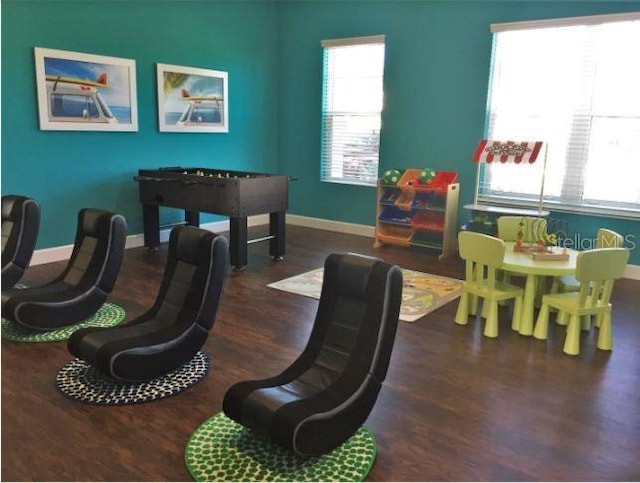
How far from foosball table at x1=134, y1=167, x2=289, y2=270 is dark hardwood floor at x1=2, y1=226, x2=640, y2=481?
3.65 ft

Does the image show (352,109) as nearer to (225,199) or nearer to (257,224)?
(257,224)

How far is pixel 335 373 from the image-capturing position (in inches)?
100

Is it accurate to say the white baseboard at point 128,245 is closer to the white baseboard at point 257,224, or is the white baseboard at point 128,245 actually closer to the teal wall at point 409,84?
the white baseboard at point 257,224

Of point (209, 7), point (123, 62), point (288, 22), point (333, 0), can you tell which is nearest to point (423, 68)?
point (333, 0)

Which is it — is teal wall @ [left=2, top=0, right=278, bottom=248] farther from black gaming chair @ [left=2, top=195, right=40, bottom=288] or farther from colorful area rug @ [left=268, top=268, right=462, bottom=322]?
colorful area rug @ [left=268, top=268, right=462, bottom=322]

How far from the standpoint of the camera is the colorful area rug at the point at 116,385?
2840 mm

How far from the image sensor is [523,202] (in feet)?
19.4

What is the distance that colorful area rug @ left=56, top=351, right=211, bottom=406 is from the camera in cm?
284

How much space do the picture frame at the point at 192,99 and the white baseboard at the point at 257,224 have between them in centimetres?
127

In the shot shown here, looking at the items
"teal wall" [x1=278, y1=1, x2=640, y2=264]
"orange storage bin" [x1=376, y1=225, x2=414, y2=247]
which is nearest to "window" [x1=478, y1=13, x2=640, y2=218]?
"teal wall" [x1=278, y1=1, x2=640, y2=264]

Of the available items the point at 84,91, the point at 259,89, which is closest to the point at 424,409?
the point at 84,91

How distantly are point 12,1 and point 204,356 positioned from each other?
12.9 ft

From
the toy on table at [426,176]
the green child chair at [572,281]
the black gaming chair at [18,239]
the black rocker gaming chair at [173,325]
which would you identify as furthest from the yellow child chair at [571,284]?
the black gaming chair at [18,239]

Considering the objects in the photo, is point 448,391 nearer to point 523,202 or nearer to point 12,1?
point 523,202
